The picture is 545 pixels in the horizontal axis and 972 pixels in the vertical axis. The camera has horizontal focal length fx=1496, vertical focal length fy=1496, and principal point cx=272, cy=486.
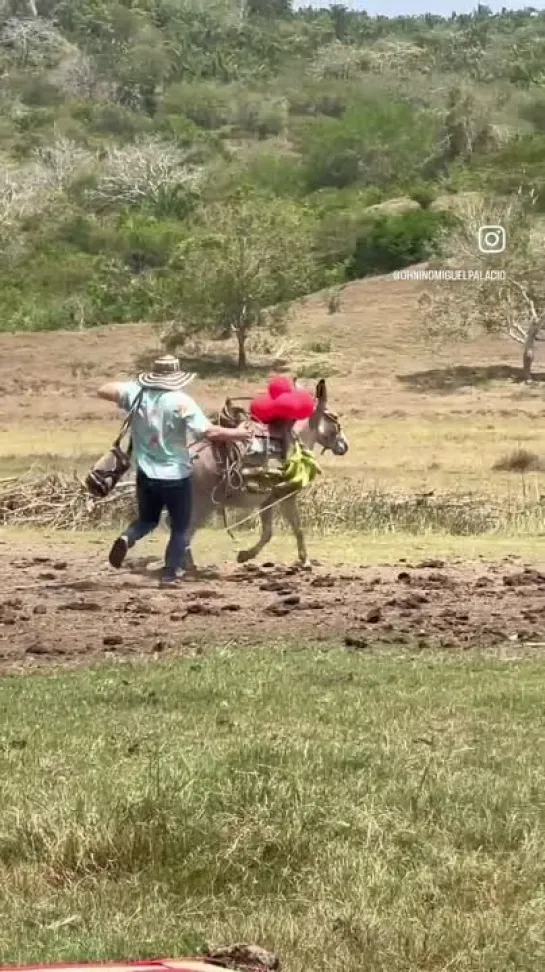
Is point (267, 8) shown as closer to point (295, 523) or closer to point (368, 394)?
point (368, 394)

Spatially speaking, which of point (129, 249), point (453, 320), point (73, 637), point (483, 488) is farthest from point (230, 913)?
point (129, 249)

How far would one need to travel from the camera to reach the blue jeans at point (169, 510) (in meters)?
10.8

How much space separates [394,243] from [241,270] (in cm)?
1399

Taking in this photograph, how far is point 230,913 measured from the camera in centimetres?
433

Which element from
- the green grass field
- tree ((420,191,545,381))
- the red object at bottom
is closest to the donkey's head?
the green grass field

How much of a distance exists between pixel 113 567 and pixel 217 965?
7871 millimetres

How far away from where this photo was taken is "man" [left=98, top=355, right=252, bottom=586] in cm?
1068

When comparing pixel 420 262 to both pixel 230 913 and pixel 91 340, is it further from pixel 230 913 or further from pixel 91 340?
pixel 230 913

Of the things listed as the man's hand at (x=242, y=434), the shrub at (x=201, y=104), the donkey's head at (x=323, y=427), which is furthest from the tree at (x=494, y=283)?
the shrub at (x=201, y=104)

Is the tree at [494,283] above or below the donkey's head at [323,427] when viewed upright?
below

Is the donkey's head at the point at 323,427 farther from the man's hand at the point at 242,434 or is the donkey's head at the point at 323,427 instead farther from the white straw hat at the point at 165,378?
the white straw hat at the point at 165,378

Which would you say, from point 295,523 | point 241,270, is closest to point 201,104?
point 241,270

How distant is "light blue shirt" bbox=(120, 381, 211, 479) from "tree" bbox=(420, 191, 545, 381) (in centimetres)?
3248

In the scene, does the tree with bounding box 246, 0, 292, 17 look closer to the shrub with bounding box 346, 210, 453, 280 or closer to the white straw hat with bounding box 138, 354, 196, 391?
the shrub with bounding box 346, 210, 453, 280
